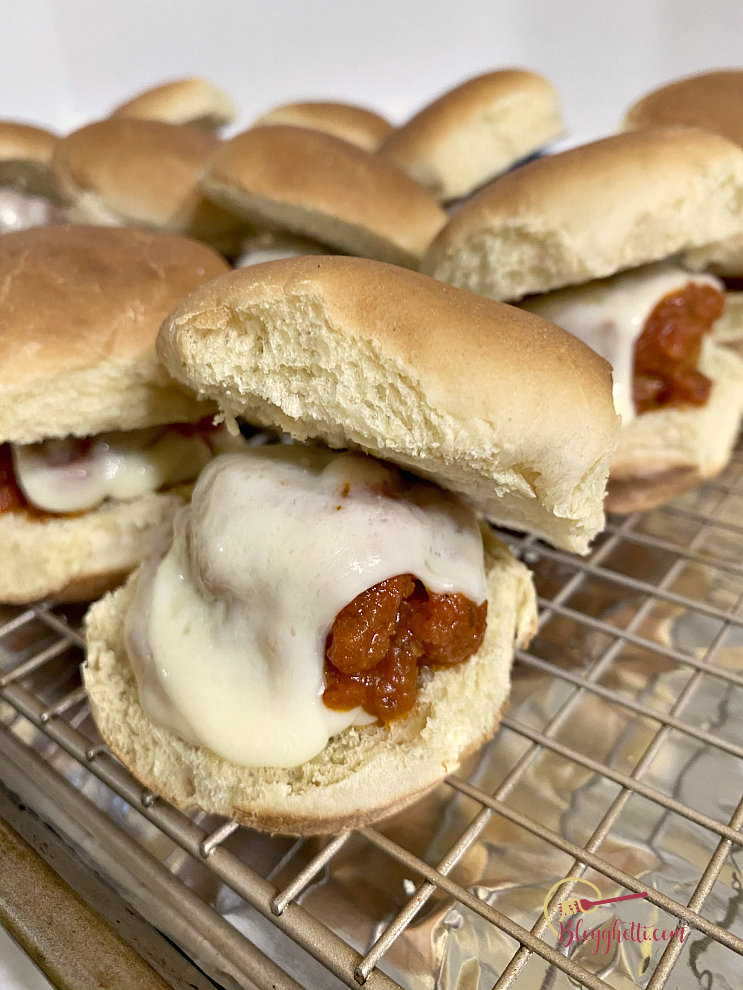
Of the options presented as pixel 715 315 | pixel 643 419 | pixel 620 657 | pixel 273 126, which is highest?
pixel 273 126

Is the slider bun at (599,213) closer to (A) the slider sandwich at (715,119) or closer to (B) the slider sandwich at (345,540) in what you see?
(A) the slider sandwich at (715,119)

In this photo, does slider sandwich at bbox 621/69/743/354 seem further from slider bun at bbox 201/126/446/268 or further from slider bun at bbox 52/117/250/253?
slider bun at bbox 52/117/250/253

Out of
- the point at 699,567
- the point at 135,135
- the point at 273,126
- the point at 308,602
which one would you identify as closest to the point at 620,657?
the point at 699,567

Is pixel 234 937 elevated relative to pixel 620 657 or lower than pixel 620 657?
elevated

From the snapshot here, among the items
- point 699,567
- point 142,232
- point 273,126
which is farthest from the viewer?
point 273,126

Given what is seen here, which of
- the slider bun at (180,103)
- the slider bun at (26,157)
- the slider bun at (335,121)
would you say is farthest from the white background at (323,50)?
the slider bun at (26,157)

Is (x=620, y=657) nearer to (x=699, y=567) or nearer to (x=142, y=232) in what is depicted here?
(x=699, y=567)
